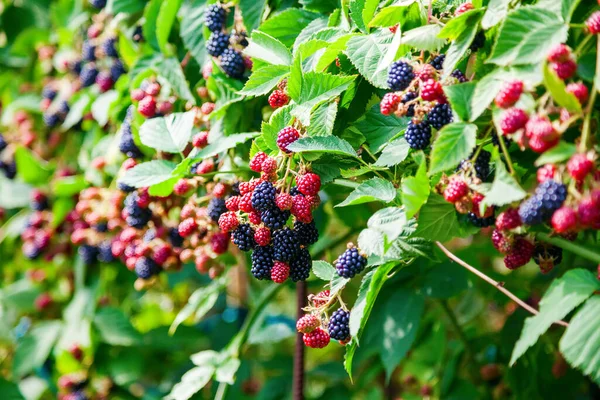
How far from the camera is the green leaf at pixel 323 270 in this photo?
1.16 meters

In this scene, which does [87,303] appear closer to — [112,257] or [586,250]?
[112,257]

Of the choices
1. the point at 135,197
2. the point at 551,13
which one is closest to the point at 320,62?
the point at 551,13

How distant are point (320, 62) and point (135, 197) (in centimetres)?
68

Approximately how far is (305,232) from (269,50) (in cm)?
33

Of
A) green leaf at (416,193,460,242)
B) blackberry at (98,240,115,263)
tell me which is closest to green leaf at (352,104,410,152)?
green leaf at (416,193,460,242)

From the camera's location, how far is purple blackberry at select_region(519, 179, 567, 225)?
833mm

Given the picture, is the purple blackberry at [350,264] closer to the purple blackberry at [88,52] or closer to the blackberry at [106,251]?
the blackberry at [106,251]

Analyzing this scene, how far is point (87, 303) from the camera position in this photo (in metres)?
2.28

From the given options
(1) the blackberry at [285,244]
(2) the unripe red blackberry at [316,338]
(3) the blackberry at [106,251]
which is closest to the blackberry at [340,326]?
(2) the unripe red blackberry at [316,338]

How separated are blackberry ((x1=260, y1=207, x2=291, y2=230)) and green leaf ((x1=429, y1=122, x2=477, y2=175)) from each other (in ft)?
0.89

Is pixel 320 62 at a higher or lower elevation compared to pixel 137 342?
higher

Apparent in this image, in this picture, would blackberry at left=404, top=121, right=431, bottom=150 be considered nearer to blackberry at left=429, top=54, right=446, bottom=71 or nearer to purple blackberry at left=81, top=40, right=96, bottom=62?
blackberry at left=429, top=54, right=446, bottom=71

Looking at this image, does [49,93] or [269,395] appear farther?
[49,93]

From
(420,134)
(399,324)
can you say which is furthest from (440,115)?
(399,324)
